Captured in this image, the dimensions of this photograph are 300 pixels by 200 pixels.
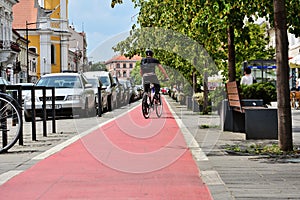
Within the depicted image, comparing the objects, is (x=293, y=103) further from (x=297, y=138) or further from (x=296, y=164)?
(x=296, y=164)

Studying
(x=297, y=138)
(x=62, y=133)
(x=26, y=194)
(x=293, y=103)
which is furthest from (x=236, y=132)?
(x=293, y=103)

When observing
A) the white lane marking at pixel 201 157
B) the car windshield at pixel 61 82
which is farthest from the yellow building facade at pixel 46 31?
the white lane marking at pixel 201 157

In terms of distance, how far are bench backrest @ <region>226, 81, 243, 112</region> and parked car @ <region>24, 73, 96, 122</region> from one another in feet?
25.6

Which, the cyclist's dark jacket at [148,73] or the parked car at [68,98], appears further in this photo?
the parked car at [68,98]

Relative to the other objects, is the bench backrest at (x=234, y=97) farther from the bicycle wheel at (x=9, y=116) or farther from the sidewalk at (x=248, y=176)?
the bicycle wheel at (x=9, y=116)

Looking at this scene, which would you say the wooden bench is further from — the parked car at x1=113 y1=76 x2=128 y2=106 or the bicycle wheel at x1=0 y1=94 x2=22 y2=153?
the parked car at x1=113 y1=76 x2=128 y2=106

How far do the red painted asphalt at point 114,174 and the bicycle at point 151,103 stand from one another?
626 centimetres

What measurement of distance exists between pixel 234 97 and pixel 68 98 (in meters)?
8.90

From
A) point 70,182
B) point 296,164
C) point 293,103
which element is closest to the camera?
point 70,182

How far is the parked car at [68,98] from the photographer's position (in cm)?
1928

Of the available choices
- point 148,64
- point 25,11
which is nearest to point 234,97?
point 148,64

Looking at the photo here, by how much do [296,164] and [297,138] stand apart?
385 cm

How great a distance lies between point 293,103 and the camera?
102ft

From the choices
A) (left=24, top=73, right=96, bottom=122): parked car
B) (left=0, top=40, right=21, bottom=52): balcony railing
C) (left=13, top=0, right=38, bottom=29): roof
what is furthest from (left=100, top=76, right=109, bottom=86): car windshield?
(left=13, top=0, right=38, bottom=29): roof
